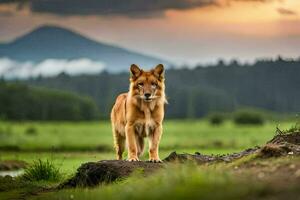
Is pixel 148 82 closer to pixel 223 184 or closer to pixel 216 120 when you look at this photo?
pixel 223 184

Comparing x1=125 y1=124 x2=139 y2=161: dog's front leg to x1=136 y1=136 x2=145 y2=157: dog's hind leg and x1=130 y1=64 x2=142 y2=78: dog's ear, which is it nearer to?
x1=136 y1=136 x2=145 y2=157: dog's hind leg

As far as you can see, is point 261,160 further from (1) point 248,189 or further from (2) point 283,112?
(2) point 283,112

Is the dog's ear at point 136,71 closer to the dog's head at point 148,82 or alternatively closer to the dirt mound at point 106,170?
the dog's head at point 148,82

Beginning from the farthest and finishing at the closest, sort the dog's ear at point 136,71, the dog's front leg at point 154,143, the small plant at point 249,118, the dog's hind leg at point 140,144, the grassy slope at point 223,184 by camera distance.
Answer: the small plant at point 249,118
the dog's hind leg at point 140,144
the dog's ear at point 136,71
the dog's front leg at point 154,143
the grassy slope at point 223,184

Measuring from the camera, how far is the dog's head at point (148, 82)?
699 inches

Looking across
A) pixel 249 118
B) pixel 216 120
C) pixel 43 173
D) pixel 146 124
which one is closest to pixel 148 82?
pixel 146 124

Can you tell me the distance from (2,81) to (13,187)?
164 meters

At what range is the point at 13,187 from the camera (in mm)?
18047

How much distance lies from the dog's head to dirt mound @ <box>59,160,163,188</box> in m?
1.91

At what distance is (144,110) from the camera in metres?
18.1

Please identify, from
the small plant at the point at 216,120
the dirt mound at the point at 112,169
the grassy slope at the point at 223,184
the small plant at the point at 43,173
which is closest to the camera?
the grassy slope at the point at 223,184

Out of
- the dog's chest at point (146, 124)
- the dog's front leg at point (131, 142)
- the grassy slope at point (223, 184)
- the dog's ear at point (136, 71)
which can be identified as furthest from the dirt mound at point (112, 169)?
the grassy slope at point (223, 184)

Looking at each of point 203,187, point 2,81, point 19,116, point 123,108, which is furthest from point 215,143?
point 2,81

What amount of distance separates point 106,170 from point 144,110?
242 cm
